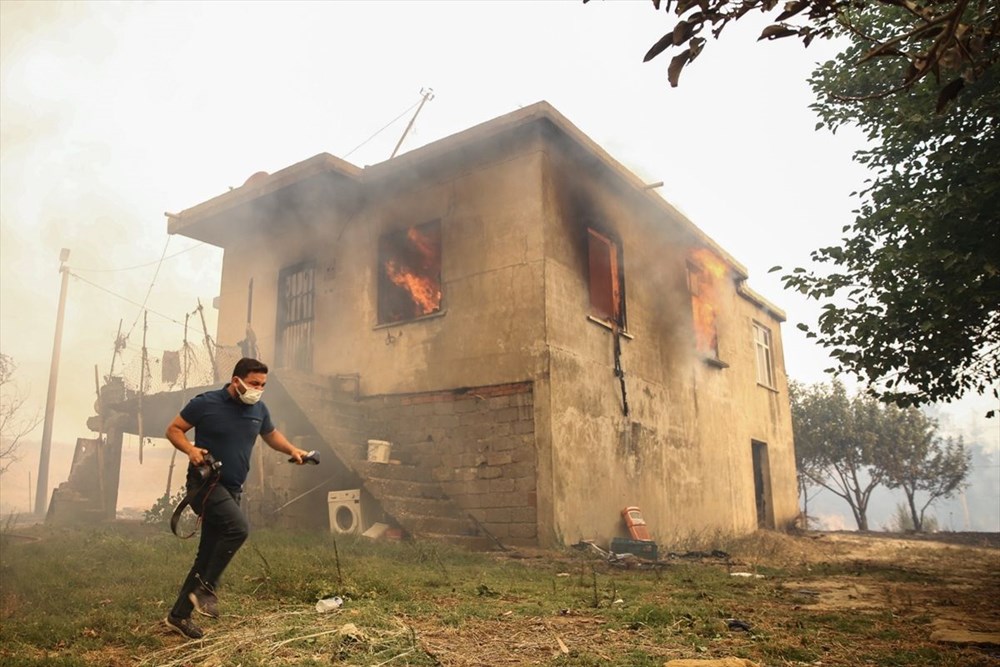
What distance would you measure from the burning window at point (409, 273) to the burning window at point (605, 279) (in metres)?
2.58

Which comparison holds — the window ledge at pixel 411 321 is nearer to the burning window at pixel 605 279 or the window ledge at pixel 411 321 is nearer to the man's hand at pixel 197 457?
the burning window at pixel 605 279

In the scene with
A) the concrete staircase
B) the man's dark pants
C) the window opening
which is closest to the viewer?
the man's dark pants

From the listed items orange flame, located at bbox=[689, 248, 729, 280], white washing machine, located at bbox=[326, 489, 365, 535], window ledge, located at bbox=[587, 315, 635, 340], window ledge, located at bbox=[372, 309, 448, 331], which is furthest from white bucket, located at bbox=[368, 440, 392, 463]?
orange flame, located at bbox=[689, 248, 729, 280]

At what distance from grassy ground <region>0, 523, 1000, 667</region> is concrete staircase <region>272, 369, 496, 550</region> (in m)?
0.79

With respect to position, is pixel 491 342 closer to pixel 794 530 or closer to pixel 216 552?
pixel 216 552

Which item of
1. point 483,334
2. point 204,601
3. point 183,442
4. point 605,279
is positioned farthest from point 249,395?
point 605,279

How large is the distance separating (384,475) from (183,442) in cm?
549

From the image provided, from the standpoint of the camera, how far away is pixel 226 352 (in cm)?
1263

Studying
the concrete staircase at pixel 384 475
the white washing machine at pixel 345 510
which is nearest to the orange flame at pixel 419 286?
the concrete staircase at pixel 384 475

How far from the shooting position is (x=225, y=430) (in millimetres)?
4402

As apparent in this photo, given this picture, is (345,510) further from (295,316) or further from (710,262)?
(710,262)

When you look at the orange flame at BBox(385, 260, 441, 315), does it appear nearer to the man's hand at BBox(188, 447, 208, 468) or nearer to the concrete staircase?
the concrete staircase

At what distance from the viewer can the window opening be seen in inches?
511

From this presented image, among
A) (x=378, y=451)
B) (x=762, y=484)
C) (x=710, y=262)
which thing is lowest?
(x=762, y=484)
